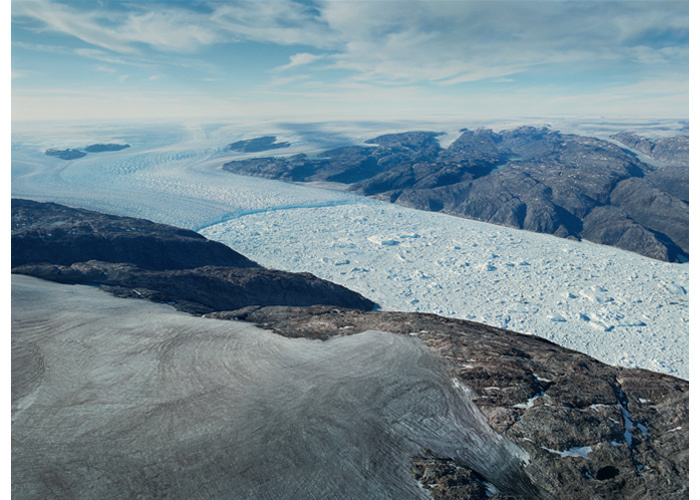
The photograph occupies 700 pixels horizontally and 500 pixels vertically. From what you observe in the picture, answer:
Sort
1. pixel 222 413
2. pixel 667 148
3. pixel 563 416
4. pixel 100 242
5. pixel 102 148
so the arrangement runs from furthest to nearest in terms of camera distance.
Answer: pixel 667 148 → pixel 102 148 → pixel 100 242 → pixel 563 416 → pixel 222 413

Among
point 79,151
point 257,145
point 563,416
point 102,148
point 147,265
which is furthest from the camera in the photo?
point 257,145

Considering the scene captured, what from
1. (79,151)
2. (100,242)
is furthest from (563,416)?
(79,151)

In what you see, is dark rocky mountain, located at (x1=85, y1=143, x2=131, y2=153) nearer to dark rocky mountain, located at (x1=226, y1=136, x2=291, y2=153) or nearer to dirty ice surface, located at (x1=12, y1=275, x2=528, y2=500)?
dark rocky mountain, located at (x1=226, y1=136, x2=291, y2=153)

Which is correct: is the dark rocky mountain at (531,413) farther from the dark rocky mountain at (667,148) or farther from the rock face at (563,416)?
the dark rocky mountain at (667,148)

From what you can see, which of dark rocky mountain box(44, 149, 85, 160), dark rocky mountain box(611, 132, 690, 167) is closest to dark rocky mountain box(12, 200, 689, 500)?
dark rocky mountain box(44, 149, 85, 160)

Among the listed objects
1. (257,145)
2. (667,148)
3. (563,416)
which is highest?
(257,145)

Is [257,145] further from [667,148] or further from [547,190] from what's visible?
[667,148]

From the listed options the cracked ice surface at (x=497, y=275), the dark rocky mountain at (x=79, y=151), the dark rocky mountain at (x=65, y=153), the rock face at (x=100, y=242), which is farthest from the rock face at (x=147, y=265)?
the dark rocky mountain at (x=79, y=151)
